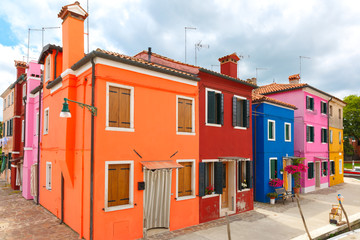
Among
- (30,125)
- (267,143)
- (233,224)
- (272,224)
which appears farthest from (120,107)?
(267,143)

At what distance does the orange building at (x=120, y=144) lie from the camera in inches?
325

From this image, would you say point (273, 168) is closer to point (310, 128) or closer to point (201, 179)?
point (310, 128)

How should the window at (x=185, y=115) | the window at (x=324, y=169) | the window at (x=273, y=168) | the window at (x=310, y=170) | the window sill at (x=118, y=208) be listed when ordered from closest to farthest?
the window sill at (x=118, y=208)
the window at (x=185, y=115)
the window at (x=273, y=168)
the window at (x=310, y=170)
the window at (x=324, y=169)

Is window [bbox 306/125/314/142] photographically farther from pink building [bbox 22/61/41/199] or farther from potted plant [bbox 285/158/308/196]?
pink building [bbox 22/61/41/199]

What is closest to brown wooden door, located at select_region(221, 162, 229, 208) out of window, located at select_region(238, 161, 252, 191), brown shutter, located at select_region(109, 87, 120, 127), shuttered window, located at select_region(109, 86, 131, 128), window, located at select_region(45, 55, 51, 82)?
window, located at select_region(238, 161, 252, 191)

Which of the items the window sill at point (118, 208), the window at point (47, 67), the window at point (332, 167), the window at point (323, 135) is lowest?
the window at point (332, 167)

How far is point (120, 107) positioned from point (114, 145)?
1320 millimetres

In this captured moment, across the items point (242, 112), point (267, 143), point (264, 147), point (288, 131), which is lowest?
point (264, 147)

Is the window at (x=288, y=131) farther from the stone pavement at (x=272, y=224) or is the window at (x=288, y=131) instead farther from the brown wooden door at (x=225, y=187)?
the brown wooden door at (x=225, y=187)

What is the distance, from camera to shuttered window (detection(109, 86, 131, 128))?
8.59 metres

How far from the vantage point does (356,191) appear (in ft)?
65.4

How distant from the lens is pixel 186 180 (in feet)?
34.7

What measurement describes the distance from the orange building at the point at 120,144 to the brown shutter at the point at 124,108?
0.11 feet

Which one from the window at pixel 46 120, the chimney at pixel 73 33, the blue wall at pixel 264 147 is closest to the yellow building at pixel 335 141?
the blue wall at pixel 264 147
